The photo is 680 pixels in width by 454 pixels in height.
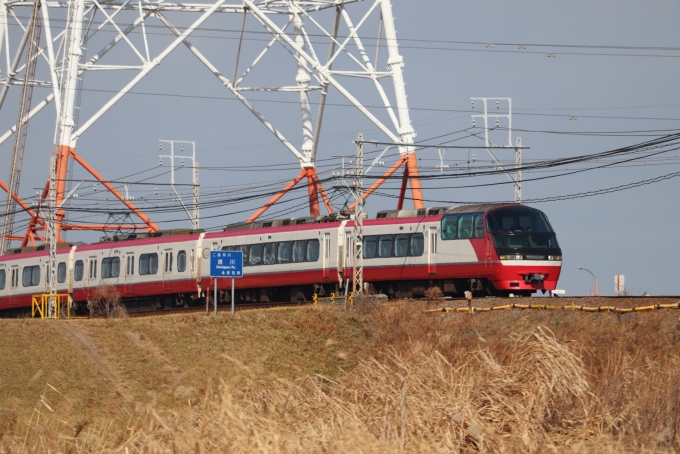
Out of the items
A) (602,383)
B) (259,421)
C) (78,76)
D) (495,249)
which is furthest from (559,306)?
(78,76)

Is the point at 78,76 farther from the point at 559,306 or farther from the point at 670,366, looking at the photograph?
the point at 670,366

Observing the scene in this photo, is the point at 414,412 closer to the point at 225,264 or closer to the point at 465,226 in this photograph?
the point at 225,264

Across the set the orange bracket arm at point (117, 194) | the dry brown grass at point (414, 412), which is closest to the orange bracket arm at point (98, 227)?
the orange bracket arm at point (117, 194)

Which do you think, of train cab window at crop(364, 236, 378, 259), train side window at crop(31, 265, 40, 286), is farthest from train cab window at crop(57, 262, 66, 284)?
train cab window at crop(364, 236, 378, 259)

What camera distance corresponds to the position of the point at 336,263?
3528 centimetres

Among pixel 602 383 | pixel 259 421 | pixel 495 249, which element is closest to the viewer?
pixel 259 421

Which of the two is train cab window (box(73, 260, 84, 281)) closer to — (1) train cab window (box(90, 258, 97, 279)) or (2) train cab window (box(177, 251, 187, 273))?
(1) train cab window (box(90, 258, 97, 279))

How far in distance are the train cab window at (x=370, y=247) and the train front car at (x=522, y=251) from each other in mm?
4496

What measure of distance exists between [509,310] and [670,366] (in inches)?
379

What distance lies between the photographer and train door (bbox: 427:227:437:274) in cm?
3234

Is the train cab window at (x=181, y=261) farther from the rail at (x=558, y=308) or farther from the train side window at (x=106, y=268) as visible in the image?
the rail at (x=558, y=308)

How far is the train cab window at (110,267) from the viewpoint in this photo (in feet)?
139

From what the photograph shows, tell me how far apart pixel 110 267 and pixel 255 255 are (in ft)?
25.6

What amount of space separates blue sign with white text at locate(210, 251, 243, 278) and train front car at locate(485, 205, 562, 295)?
7.80 m
